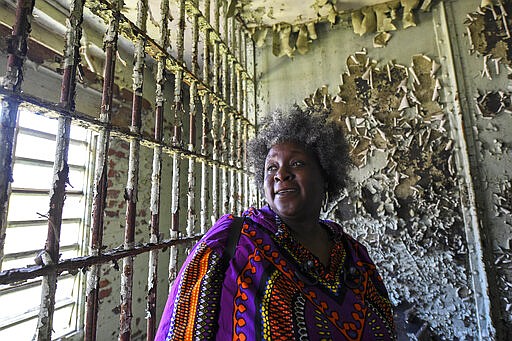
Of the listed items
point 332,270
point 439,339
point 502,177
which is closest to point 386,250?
point 439,339

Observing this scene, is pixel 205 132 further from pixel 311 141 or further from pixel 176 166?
pixel 311 141

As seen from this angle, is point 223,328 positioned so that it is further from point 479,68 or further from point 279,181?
point 479,68

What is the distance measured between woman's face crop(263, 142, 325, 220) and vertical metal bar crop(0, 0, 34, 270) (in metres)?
0.71

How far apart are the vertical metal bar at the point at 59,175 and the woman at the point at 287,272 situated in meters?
0.27

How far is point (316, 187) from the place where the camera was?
0.98 metres

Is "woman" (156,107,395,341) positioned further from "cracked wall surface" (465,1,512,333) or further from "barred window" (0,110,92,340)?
"barred window" (0,110,92,340)

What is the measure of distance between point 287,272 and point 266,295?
10 cm

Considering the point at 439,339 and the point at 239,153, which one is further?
the point at 239,153

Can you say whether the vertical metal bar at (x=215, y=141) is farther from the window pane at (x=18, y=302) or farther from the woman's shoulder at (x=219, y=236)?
the window pane at (x=18, y=302)

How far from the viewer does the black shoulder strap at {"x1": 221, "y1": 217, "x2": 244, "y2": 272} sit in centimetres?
75

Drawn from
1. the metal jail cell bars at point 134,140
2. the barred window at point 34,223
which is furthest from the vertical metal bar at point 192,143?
the barred window at point 34,223

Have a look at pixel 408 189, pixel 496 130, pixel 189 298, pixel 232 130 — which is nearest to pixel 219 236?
pixel 189 298

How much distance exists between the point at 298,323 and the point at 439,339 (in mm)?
1577

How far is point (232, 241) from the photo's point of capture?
79cm
